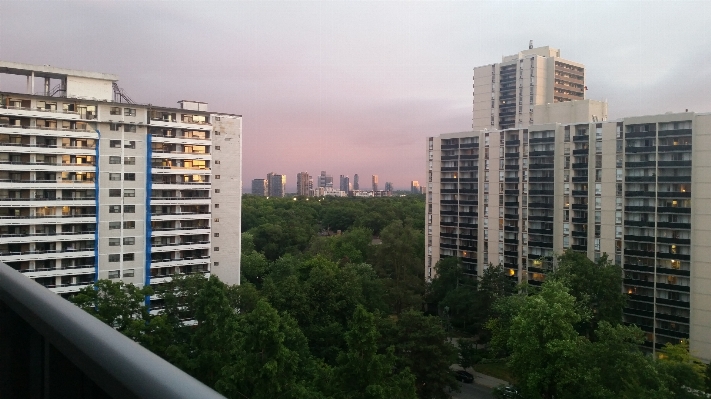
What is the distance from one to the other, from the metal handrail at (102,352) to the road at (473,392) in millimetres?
17975

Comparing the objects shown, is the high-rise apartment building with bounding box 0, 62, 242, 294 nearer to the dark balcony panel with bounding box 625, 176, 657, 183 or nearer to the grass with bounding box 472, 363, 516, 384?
the grass with bounding box 472, 363, 516, 384

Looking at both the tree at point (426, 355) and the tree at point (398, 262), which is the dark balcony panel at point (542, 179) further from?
the tree at point (426, 355)

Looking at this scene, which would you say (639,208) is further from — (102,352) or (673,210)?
(102,352)

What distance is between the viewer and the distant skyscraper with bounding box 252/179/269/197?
13861 cm

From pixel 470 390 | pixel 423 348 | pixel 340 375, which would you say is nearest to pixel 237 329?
pixel 340 375

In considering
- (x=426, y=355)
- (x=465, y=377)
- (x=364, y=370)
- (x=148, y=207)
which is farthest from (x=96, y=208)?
(x=465, y=377)

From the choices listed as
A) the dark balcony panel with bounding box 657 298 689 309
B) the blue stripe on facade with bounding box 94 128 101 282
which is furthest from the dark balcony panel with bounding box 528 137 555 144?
the blue stripe on facade with bounding box 94 128 101 282

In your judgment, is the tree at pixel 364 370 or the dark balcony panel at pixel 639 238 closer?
the tree at pixel 364 370

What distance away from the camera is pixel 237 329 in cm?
1284

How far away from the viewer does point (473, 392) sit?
18.2 m

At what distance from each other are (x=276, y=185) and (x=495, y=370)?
120527mm

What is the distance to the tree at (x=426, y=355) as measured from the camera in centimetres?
1348

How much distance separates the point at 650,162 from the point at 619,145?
1708 millimetres

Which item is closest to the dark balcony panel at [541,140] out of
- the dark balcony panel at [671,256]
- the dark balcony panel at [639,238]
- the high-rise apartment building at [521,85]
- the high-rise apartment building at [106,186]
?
the dark balcony panel at [639,238]
